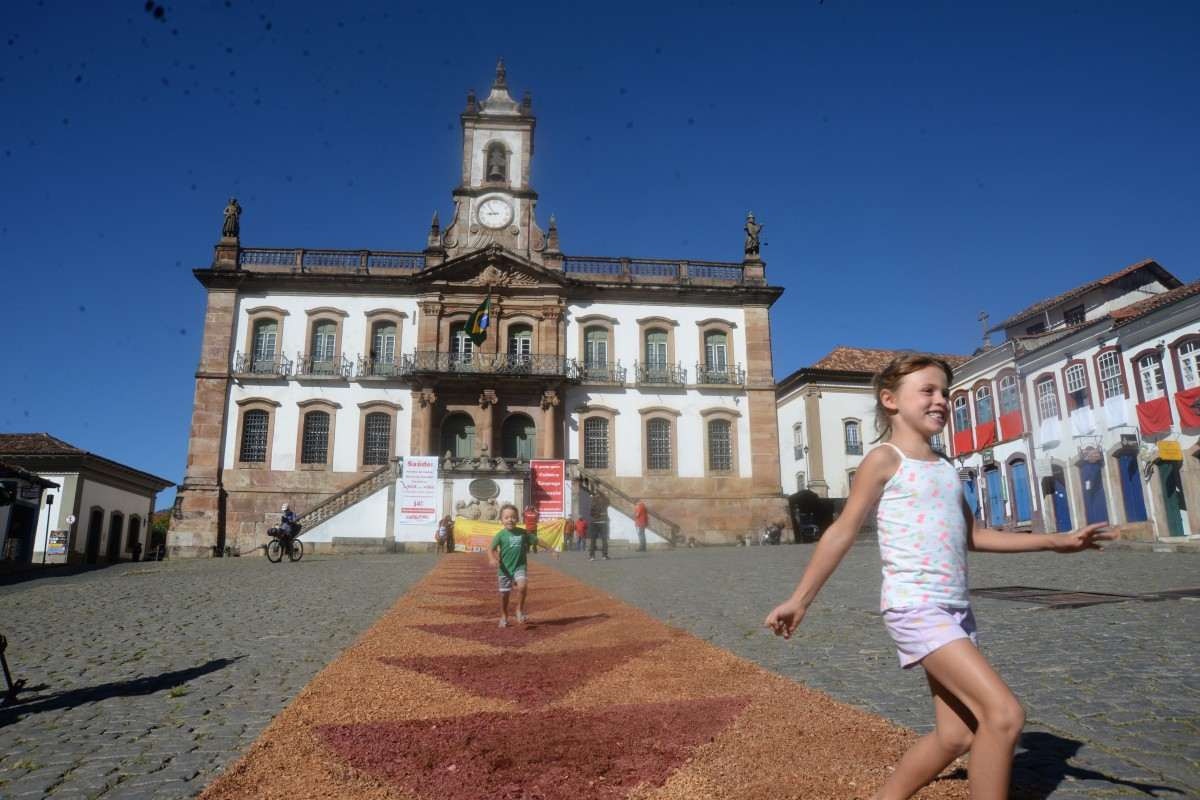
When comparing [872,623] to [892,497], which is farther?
[872,623]

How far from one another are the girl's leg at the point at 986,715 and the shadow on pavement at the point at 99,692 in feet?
16.2

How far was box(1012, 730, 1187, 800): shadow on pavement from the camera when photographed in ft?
9.42

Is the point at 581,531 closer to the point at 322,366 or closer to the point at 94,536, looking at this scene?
the point at 322,366

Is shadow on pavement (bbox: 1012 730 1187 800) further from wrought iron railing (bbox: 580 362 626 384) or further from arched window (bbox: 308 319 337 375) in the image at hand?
arched window (bbox: 308 319 337 375)

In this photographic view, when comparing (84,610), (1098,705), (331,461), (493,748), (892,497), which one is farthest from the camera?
(331,461)

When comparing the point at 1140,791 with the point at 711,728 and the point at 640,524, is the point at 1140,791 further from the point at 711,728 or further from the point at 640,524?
the point at 640,524

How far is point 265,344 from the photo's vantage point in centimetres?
2928

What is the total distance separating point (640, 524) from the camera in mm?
24750

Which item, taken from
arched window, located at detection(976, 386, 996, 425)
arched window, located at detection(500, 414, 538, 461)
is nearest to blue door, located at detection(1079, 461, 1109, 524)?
arched window, located at detection(976, 386, 996, 425)

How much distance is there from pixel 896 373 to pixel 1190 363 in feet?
77.1

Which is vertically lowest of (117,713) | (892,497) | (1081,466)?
(117,713)

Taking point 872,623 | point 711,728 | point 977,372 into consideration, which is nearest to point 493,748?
point 711,728

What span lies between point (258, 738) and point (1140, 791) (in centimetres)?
386

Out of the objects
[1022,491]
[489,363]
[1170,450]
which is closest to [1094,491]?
[1022,491]
